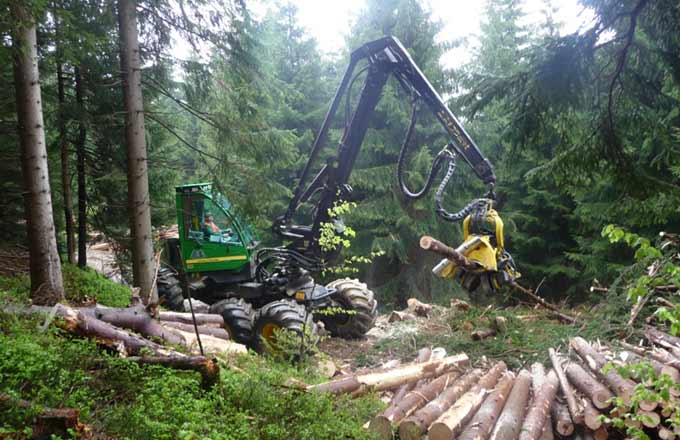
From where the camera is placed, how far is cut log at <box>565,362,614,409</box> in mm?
4504

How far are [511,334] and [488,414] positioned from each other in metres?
3.41

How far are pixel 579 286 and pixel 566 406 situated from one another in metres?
11.1

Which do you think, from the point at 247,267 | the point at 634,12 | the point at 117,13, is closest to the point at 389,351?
the point at 247,267

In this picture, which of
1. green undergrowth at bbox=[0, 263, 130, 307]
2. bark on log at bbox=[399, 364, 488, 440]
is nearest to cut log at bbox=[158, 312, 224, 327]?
green undergrowth at bbox=[0, 263, 130, 307]

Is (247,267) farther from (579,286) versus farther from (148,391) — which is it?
(579,286)

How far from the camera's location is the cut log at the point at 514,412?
4.30 meters

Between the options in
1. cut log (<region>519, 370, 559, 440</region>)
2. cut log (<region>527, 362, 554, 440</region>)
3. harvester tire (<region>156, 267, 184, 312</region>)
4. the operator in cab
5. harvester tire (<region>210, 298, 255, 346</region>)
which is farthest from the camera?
harvester tire (<region>156, 267, 184, 312</region>)

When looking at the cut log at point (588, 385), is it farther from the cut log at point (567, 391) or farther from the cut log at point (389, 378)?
the cut log at point (389, 378)

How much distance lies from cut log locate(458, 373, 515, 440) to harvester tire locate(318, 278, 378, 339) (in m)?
3.59

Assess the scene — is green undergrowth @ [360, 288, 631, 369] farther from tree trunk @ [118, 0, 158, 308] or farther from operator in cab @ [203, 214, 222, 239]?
tree trunk @ [118, 0, 158, 308]

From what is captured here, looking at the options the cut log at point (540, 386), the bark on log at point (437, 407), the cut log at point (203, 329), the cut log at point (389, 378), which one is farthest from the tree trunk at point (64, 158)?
the cut log at point (540, 386)

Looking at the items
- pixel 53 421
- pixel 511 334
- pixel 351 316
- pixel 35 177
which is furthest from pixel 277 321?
pixel 53 421

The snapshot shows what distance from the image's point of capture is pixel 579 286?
591 inches

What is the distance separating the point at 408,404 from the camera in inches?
189
